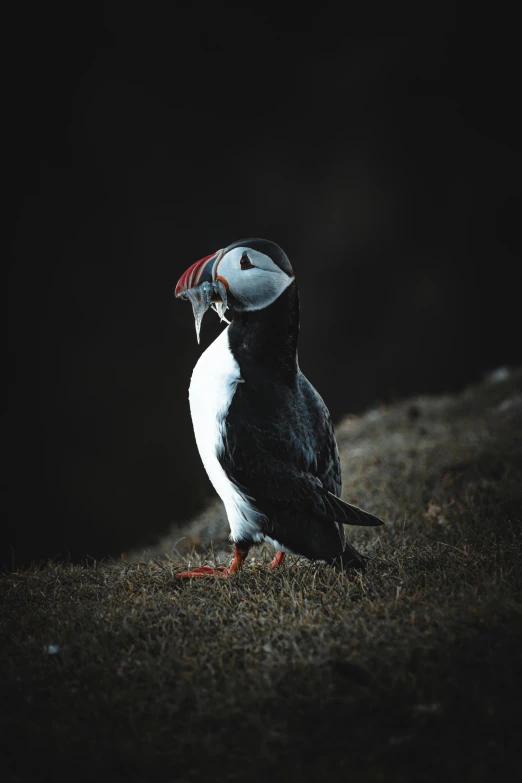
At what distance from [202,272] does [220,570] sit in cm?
138

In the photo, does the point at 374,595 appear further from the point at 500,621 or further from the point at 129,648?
the point at 129,648

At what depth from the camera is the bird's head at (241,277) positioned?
9.43ft

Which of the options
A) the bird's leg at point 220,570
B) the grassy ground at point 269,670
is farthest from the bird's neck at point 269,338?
the grassy ground at point 269,670

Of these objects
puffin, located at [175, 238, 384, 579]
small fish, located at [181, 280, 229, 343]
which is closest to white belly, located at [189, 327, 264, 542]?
puffin, located at [175, 238, 384, 579]

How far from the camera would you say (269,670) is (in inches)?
85.2

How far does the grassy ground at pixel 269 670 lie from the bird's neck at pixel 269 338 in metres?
0.94

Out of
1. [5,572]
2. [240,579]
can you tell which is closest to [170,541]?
[5,572]

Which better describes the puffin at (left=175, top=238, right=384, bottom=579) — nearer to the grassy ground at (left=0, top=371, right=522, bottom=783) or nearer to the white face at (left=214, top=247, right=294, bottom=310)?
the white face at (left=214, top=247, right=294, bottom=310)

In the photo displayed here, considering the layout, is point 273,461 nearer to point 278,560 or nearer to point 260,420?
point 260,420

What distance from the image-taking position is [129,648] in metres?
2.39

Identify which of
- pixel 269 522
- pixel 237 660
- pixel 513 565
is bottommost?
pixel 513 565

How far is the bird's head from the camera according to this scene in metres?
2.87

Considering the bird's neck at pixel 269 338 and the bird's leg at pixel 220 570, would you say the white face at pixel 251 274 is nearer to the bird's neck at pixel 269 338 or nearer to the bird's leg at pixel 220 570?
the bird's neck at pixel 269 338

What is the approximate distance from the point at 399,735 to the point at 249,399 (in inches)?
56.5
